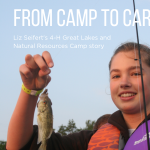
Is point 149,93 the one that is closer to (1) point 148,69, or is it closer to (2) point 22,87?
(1) point 148,69

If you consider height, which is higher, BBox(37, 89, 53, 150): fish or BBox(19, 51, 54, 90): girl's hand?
BBox(19, 51, 54, 90): girl's hand

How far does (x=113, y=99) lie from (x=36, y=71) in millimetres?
1044

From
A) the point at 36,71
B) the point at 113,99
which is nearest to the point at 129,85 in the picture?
the point at 113,99

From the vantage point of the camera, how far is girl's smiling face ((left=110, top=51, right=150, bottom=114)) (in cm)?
237

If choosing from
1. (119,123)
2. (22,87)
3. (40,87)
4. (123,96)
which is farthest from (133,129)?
(22,87)

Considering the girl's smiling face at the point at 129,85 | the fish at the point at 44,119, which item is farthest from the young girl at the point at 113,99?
the fish at the point at 44,119

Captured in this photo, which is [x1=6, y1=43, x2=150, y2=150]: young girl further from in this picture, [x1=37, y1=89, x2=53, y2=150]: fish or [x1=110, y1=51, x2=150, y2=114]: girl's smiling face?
[x1=37, y1=89, x2=53, y2=150]: fish

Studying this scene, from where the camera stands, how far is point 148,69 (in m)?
2.53

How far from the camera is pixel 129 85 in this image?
2361 millimetres

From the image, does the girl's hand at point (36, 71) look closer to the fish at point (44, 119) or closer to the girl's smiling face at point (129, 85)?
the fish at point (44, 119)

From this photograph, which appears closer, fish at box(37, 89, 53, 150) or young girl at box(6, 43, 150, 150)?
fish at box(37, 89, 53, 150)

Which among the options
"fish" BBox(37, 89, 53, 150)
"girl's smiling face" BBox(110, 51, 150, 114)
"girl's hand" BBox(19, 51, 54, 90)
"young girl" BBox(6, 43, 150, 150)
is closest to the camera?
"fish" BBox(37, 89, 53, 150)

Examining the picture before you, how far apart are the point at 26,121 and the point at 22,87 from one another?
36 cm

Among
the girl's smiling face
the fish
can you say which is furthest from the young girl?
the fish
